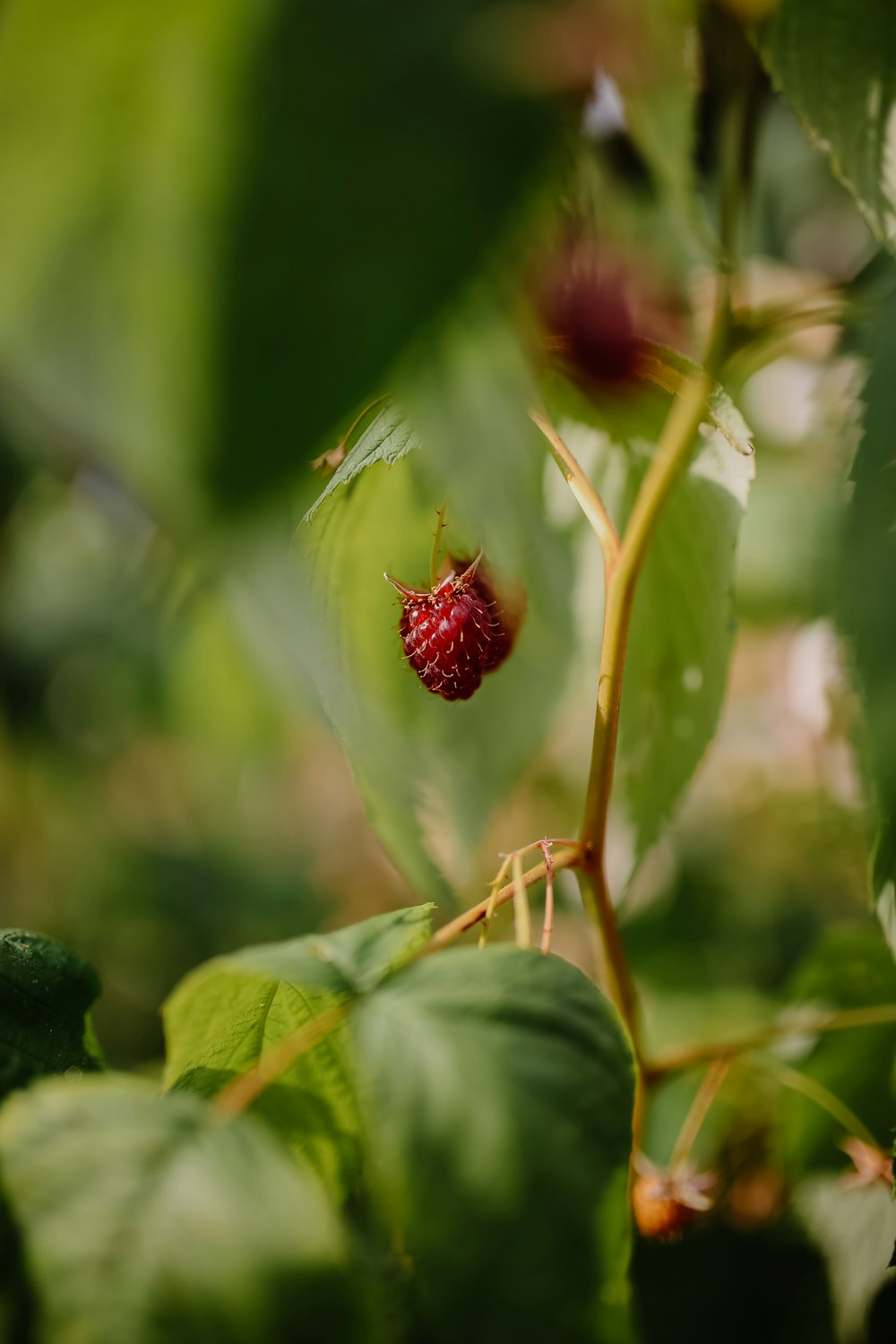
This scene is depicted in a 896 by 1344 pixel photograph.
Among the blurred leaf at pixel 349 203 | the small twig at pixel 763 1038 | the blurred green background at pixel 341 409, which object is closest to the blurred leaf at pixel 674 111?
the blurred green background at pixel 341 409

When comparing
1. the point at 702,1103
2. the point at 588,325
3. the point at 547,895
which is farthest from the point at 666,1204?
the point at 588,325

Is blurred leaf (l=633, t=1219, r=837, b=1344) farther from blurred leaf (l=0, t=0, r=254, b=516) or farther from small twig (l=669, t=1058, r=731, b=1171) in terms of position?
blurred leaf (l=0, t=0, r=254, b=516)

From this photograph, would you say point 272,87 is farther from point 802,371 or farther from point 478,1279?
point 802,371

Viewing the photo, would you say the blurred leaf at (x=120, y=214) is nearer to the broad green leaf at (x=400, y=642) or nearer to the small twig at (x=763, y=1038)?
the broad green leaf at (x=400, y=642)

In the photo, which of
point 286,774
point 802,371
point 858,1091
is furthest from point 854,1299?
point 286,774

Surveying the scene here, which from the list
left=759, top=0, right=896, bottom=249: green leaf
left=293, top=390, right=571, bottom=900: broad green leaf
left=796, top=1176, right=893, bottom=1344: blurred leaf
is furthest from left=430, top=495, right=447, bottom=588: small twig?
left=796, top=1176, right=893, bottom=1344: blurred leaf

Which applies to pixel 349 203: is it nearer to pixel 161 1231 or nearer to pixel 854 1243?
pixel 161 1231
